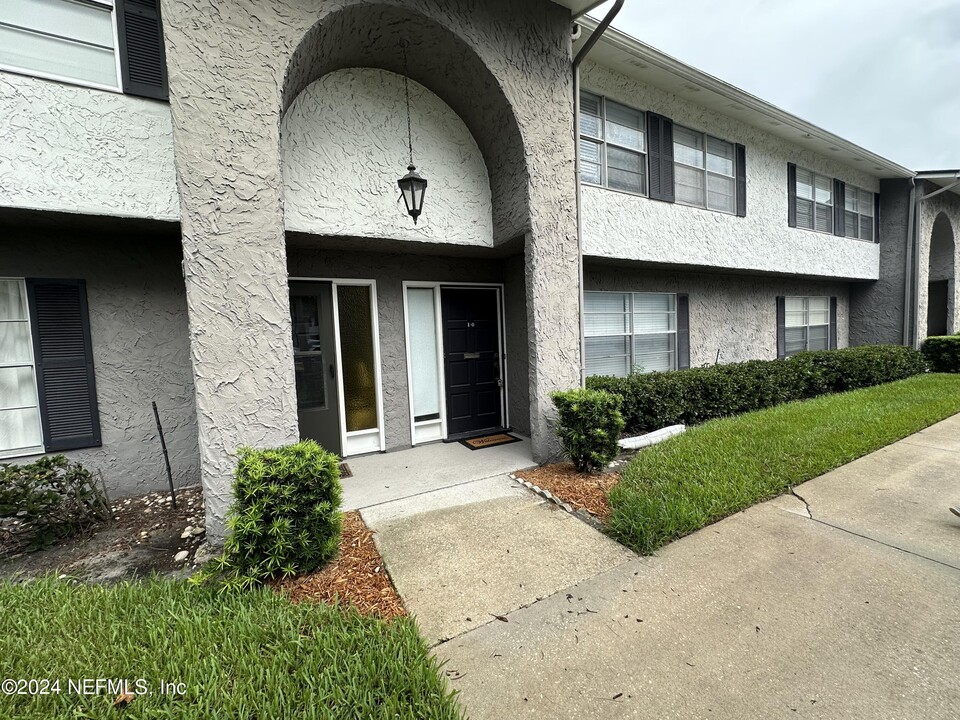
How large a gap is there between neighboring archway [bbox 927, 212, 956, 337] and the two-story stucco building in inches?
353

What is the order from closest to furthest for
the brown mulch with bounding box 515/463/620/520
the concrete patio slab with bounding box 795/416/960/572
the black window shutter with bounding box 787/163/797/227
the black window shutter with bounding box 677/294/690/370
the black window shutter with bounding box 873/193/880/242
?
the concrete patio slab with bounding box 795/416/960/572, the brown mulch with bounding box 515/463/620/520, the black window shutter with bounding box 677/294/690/370, the black window shutter with bounding box 787/163/797/227, the black window shutter with bounding box 873/193/880/242

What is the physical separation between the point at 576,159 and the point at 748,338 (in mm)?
6650

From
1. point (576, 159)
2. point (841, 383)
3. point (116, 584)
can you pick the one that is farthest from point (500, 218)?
point (841, 383)

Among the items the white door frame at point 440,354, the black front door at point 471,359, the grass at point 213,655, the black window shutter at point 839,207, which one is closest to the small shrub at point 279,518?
the grass at point 213,655

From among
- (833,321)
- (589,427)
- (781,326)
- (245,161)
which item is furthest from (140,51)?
(833,321)

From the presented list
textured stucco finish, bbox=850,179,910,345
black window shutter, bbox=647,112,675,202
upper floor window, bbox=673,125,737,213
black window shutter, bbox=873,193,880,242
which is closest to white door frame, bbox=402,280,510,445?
black window shutter, bbox=647,112,675,202

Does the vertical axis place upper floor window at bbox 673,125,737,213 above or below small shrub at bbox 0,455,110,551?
above

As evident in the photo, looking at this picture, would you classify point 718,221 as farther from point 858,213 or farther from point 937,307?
point 937,307

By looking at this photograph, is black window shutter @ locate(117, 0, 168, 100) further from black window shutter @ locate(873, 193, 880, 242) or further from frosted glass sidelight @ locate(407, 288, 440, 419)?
black window shutter @ locate(873, 193, 880, 242)

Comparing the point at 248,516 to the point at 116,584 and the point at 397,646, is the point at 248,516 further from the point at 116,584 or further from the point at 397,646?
the point at 397,646

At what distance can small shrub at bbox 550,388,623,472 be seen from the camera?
15.3 ft

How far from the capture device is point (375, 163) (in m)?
4.87

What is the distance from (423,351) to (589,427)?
269 cm

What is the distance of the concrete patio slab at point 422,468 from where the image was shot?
4.52 m
